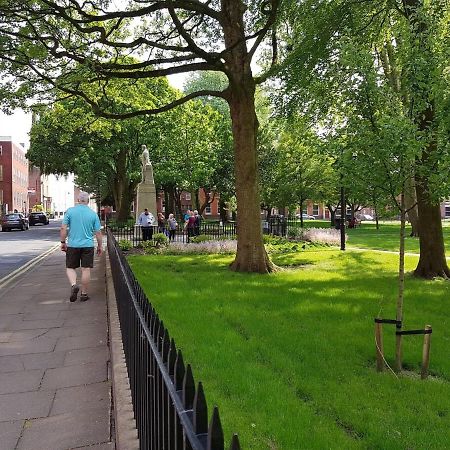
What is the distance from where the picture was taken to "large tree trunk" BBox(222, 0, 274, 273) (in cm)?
1212

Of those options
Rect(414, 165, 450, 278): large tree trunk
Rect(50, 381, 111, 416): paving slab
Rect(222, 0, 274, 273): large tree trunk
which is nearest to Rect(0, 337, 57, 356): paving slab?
Rect(50, 381, 111, 416): paving slab

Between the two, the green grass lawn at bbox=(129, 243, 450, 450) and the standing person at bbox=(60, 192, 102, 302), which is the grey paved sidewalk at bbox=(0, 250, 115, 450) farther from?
the green grass lawn at bbox=(129, 243, 450, 450)

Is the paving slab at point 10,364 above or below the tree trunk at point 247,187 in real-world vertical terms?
below

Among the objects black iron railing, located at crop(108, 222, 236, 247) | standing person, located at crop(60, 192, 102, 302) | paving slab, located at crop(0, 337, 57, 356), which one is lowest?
paving slab, located at crop(0, 337, 57, 356)

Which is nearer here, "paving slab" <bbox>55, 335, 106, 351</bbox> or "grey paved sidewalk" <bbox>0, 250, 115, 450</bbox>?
"grey paved sidewalk" <bbox>0, 250, 115, 450</bbox>

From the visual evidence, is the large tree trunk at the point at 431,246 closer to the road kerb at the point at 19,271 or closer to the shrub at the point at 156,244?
the shrub at the point at 156,244

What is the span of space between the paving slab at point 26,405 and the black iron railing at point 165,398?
49.7 inches

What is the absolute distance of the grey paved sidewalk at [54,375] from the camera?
3684 mm

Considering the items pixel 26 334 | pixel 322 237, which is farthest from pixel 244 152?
pixel 322 237

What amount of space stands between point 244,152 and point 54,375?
8.20 m

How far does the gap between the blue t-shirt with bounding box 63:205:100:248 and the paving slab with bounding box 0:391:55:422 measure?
4.47 m

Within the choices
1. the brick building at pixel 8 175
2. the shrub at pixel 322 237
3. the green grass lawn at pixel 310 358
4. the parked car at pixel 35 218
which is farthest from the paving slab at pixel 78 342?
the brick building at pixel 8 175

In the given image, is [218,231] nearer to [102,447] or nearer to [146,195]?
[146,195]

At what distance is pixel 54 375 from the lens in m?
5.00
